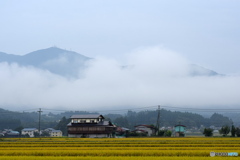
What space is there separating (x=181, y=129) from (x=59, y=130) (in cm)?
6114

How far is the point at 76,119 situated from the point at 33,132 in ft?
194

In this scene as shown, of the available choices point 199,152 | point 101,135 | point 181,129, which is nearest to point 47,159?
point 199,152

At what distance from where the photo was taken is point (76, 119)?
86812 mm

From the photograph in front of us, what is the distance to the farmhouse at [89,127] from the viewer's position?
83.4 metres

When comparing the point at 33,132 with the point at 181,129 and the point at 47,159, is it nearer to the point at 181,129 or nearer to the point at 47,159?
the point at 181,129

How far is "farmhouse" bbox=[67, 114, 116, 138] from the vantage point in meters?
83.4

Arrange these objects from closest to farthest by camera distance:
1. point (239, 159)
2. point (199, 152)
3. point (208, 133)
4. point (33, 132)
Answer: point (239, 159) < point (199, 152) < point (208, 133) < point (33, 132)

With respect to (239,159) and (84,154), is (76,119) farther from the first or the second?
(239,159)

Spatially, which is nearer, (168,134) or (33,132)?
(168,134)

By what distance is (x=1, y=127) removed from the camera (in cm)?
17500

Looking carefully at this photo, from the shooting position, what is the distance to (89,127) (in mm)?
84250

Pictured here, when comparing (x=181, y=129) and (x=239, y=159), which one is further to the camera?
(x=181, y=129)

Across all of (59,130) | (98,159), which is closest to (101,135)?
(98,159)

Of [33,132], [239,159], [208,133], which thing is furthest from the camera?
[33,132]
